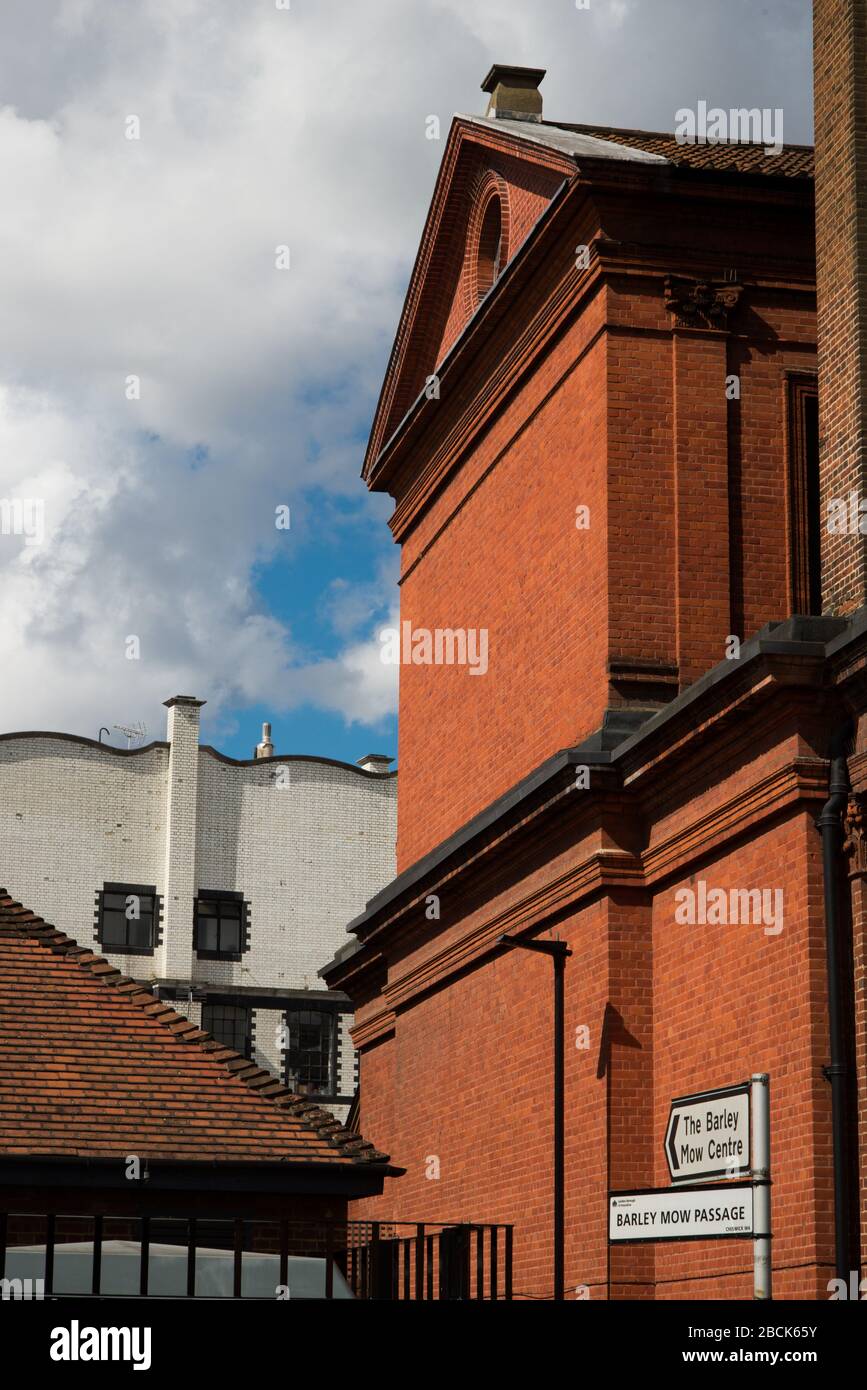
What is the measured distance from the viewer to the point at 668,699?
20.2 meters

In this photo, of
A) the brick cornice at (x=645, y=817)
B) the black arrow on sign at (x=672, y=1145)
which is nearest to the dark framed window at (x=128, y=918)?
the brick cornice at (x=645, y=817)

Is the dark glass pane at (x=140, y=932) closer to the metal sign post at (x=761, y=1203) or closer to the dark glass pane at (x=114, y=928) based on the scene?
the dark glass pane at (x=114, y=928)

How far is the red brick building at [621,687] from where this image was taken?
16.2 metres

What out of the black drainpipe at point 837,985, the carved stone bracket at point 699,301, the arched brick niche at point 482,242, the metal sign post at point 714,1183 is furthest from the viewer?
the arched brick niche at point 482,242

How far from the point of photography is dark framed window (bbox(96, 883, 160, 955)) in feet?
171

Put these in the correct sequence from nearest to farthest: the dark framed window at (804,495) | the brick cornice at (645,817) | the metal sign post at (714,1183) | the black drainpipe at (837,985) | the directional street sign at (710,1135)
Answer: the metal sign post at (714,1183) < the directional street sign at (710,1135) < the black drainpipe at (837,985) < the brick cornice at (645,817) < the dark framed window at (804,495)

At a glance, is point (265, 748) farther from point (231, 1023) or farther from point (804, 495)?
point (804, 495)

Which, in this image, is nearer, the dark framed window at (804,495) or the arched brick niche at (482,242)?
the dark framed window at (804,495)

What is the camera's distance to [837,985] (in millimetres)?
15602

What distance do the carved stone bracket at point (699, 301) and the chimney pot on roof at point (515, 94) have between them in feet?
18.2

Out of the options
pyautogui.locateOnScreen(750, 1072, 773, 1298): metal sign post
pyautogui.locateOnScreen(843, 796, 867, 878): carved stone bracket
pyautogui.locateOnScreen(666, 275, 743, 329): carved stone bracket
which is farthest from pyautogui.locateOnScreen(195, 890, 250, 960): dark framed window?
pyautogui.locateOnScreen(750, 1072, 773, 1298): metal sign post

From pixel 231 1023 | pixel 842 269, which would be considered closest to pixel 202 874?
pixel 231 1023

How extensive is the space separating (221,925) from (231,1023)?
251 cm

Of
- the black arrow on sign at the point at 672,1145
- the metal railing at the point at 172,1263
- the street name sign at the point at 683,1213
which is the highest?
the black arrow on sign at the point at 672,1145
